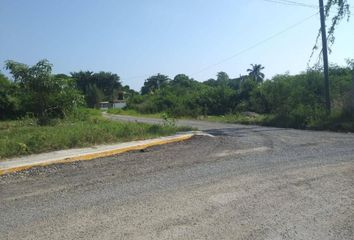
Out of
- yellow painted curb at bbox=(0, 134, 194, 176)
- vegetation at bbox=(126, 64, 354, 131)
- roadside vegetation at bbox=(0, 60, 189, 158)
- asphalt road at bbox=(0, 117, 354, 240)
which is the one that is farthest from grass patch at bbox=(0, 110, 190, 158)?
vegetation at bbox=(126, 64, 354, 131)

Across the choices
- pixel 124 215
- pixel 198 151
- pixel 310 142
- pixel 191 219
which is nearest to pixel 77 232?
pixel 124 215

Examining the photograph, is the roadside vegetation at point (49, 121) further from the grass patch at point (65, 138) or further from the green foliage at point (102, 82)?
the green foliage at point (102, 82)

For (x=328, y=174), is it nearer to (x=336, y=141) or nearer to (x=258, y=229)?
(x=258, y=229)

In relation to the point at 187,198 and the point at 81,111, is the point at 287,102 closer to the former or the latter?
the point at 81,111

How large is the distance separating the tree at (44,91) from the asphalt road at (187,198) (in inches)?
396

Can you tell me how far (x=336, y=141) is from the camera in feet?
41.7

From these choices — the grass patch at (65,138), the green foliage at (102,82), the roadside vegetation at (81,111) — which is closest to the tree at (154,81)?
the green foliage at (102,82)

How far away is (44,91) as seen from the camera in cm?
1898

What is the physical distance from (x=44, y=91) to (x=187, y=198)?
570 inches

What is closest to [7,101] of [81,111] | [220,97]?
[81,111]

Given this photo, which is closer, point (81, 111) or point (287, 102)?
point (81, 111)

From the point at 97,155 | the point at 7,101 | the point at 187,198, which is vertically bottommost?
the point at 187,198

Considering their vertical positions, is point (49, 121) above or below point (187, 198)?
above

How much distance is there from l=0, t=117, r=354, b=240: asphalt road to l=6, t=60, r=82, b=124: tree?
10.1 metres
